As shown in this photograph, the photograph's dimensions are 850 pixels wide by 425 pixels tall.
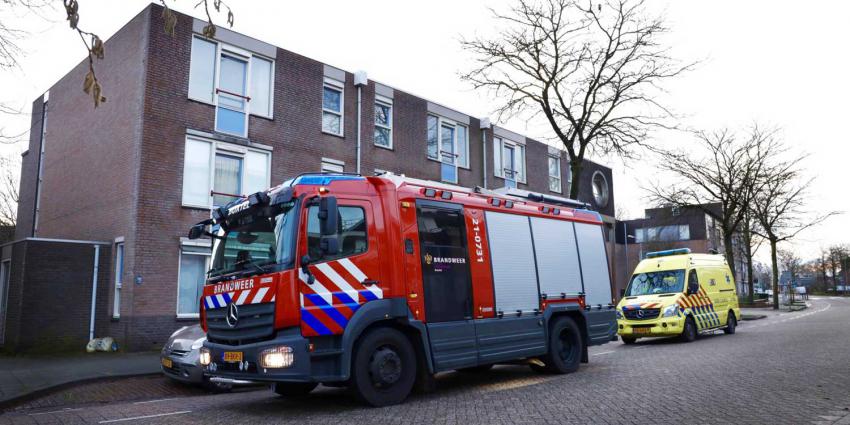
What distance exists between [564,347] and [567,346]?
0.09 meters

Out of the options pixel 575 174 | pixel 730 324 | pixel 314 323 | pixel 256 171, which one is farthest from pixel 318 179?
pixel 730 324

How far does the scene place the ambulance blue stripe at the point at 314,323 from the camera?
6.84m

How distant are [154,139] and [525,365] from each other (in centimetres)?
1092

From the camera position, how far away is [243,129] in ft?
57.9

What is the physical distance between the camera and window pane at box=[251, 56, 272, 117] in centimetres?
1812

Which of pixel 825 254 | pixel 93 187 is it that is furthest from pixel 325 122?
pixel 825 254

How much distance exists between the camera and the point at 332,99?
66.7ft

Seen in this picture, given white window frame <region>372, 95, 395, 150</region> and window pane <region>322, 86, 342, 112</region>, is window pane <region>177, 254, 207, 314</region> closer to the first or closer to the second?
window pane <region>322, 86, 342, 112</region>

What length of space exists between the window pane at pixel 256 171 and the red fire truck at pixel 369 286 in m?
9.30

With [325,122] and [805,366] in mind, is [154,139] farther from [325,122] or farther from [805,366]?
[805,366]

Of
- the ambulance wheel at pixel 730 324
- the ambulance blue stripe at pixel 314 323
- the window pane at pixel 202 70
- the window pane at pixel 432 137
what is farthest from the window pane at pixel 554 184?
the ambulance blue stripe at pixel 314 323

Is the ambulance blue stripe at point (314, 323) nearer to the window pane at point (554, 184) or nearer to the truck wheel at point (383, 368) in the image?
the truck wheel at point (383, 368)

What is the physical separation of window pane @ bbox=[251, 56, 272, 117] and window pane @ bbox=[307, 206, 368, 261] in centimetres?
1159

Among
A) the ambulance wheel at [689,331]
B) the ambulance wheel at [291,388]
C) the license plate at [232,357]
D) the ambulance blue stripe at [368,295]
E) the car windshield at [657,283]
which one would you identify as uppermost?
the car windshield at [657,283]
